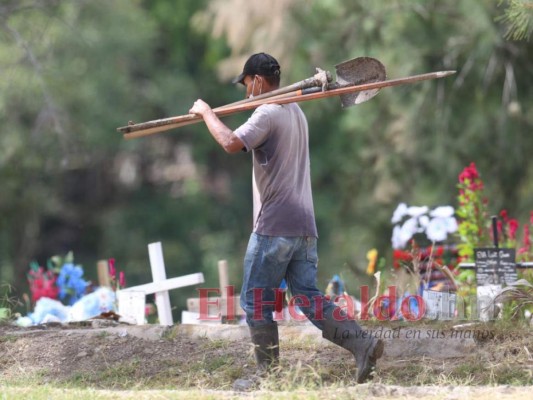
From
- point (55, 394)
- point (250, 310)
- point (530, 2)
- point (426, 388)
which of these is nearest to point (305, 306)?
point (250, 310)

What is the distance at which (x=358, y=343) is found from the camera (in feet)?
19.6

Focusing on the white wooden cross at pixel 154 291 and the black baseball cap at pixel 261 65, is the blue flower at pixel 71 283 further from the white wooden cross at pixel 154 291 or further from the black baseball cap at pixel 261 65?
the black baseball cap at pixel 261 65

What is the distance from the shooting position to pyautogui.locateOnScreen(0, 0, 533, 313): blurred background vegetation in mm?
12875

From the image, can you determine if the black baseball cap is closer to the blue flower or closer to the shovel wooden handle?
the shovel wooden handle

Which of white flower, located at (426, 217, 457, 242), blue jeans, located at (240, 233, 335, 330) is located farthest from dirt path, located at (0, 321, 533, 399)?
white flower, located at (426, 217, 457, 242)

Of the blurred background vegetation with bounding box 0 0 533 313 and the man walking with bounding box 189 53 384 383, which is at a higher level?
the blurred background vegetation with bounding box 0 0 533 313

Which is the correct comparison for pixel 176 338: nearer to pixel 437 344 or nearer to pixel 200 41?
pixel 437 344

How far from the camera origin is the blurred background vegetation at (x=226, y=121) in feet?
42.2

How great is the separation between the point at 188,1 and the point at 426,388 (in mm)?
16787

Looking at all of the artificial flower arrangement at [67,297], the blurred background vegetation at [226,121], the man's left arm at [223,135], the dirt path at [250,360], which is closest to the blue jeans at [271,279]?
the dirt path at [250,360]

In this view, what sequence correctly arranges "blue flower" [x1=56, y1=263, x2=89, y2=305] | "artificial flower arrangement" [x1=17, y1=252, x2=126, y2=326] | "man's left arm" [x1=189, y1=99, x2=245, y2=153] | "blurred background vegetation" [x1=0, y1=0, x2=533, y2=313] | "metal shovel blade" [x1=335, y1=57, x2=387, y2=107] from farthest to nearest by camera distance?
"blurred background vegetation" [x1=0, y1=0, x2=533, y2=313], "blue flower" [x1=56, y1=263, x2=89, y2=305], "artificial flower arrangement" [x1=17, y1=252, x2=126, y2=326], "metal shovel blade" [x1=335, y1=57, x2=387, y2=107], "man's left arm" [x1=189, y1=99, x2=245, y2=153]

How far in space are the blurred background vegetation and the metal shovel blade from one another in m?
1.35

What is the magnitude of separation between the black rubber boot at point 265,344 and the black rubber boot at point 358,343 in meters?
0.31

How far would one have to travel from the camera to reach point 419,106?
42.9ft
